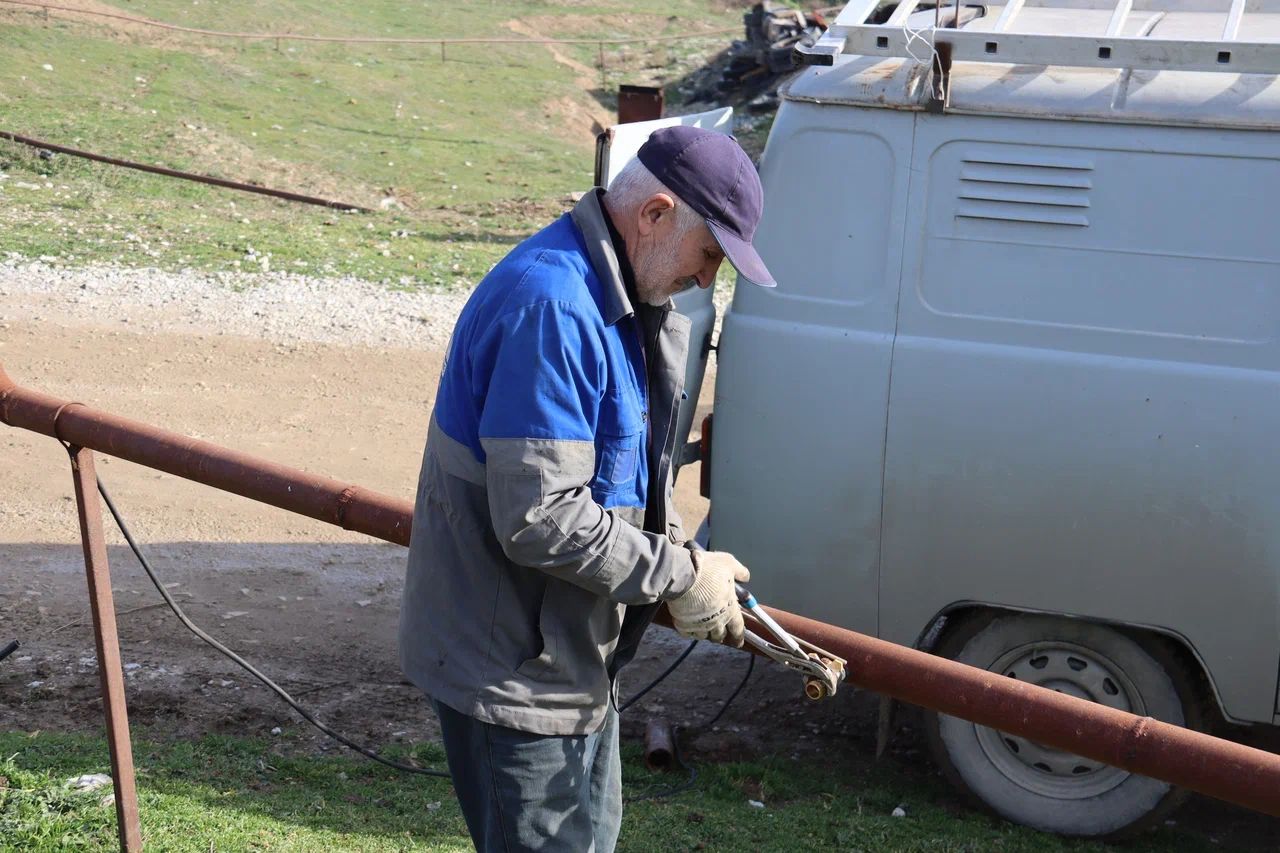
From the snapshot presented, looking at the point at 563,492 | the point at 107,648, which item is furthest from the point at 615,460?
the point at 107,648

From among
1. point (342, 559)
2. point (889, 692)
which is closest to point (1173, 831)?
point (889, 692)

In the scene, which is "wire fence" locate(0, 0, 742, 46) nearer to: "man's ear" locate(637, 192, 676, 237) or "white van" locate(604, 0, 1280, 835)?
"white van" locate(604, 0, 1280, 835)

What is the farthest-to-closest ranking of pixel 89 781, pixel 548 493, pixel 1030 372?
pixel 1030 372
pixel 89 781
pixel 548 493

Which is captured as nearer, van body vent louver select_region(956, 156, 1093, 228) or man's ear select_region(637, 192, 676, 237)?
man's ear select_region(637, 192, 676, 237)

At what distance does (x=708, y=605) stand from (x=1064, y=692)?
2255mm

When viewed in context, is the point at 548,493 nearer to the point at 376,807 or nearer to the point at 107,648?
the point at 107,648

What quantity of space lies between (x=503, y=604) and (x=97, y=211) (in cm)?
1077

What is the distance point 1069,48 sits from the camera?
3760 millimetres

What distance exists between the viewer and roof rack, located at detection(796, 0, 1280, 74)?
3629 millimetres

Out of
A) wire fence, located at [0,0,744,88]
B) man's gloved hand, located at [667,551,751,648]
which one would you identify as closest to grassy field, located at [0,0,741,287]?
wire fence, located at [0,0,744,88]

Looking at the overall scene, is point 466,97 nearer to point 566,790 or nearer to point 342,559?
point 342,559

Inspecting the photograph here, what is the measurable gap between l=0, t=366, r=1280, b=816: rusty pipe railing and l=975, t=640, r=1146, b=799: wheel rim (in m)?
2.03

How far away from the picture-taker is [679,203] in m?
2.23

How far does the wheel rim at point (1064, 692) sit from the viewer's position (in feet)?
13.5
